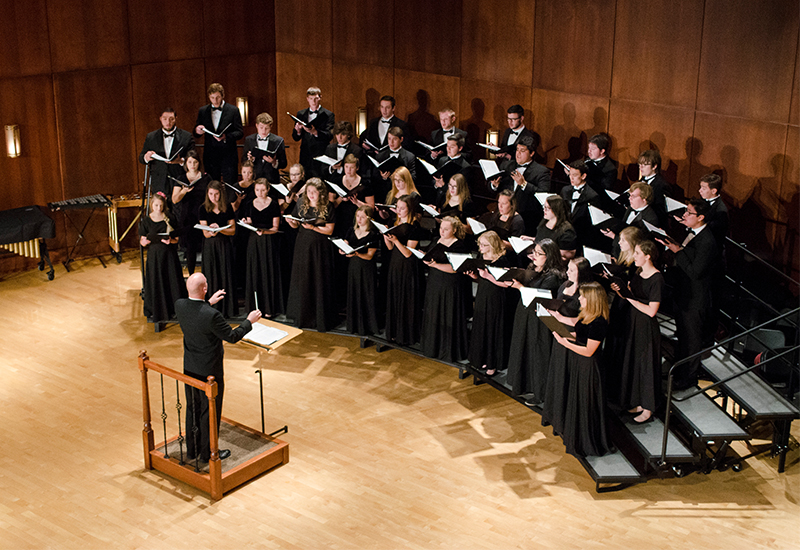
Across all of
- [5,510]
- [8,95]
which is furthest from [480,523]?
[8,95]

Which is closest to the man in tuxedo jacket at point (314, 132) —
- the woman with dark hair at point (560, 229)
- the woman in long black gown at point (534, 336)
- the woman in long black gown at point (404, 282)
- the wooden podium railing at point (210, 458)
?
the woman in long black gown at point (404, 282)

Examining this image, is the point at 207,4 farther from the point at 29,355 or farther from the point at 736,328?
the point at 736,328

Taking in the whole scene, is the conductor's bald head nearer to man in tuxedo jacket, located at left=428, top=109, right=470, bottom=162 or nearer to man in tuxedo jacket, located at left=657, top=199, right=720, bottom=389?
man in tuxedo jacket, located at left=657, top=199, right=720, bottom=389

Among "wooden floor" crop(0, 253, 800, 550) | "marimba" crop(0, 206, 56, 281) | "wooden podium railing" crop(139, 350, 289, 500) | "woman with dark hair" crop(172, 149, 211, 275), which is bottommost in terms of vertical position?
"wooden floor" crop(0, 253, 800, 550)

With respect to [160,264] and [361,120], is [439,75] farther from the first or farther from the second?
[160,264]

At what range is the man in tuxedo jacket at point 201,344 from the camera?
5.51 m

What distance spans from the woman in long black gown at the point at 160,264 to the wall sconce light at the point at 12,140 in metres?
2.23

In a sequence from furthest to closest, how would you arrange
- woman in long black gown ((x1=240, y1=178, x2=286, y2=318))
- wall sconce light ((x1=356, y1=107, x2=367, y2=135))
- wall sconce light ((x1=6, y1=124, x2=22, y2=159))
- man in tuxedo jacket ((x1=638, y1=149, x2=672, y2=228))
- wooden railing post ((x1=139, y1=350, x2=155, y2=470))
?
1. wall sconce light ((x1=356, y1=107, x2=367, y2=135))
2. wall sconce light ((x1=6, y1=124, x2=22, y2=159))
3. woman in long black gown ((x1=240, y1=178, x2=286, y2=318))
4. man in tuxedo jacket ((x1=638, y1=149, x2=672, y2=228))
5. wooden railing post ((x1=139, y1=350, x2=155, y2=470))

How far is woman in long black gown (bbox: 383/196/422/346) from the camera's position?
7270 mm

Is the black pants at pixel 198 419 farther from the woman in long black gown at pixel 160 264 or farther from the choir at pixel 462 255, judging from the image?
the woman in long black gown at pixel 160 264

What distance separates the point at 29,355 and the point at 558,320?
15.0ft

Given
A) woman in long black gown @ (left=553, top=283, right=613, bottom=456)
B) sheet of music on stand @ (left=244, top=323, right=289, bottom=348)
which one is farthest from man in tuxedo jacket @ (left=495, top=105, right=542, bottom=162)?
sheet of music on stand @ (left=244, top=323, right=289, bottom=348)

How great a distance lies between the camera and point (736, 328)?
721 cm

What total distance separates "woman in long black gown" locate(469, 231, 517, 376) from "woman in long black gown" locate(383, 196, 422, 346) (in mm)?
649
